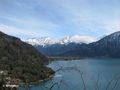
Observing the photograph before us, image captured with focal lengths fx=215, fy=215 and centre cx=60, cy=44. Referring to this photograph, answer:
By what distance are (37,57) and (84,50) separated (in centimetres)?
10484

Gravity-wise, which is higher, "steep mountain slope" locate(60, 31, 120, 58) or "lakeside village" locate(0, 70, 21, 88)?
"steep mountain slope" locate(60, 31, 120, 58)

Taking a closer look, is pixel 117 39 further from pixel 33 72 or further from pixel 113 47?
pixel 33 72

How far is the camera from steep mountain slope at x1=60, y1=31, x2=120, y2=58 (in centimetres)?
16888

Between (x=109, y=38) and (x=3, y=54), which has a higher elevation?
(x=109, y=38)

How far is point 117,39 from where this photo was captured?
185 m

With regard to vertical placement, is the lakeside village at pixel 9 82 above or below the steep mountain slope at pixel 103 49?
below

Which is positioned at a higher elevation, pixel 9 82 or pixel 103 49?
pixel 103 49

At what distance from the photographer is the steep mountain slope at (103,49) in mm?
168875

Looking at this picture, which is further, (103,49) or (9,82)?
(103,49)

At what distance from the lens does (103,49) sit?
17825 centimetres

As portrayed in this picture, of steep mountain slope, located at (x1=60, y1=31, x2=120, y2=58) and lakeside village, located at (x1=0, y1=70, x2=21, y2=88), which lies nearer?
lakeside village, located at (x1=0, y1=70, x2=21, y2=88)

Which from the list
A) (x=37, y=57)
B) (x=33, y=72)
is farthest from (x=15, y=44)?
(x=33, y=72)

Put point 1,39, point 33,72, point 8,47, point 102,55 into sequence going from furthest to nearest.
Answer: point 102,55
point 1,39
point 8,47
point 33,72

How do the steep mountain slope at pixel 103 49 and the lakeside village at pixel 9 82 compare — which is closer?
the lakeside village at pixel 9 82
